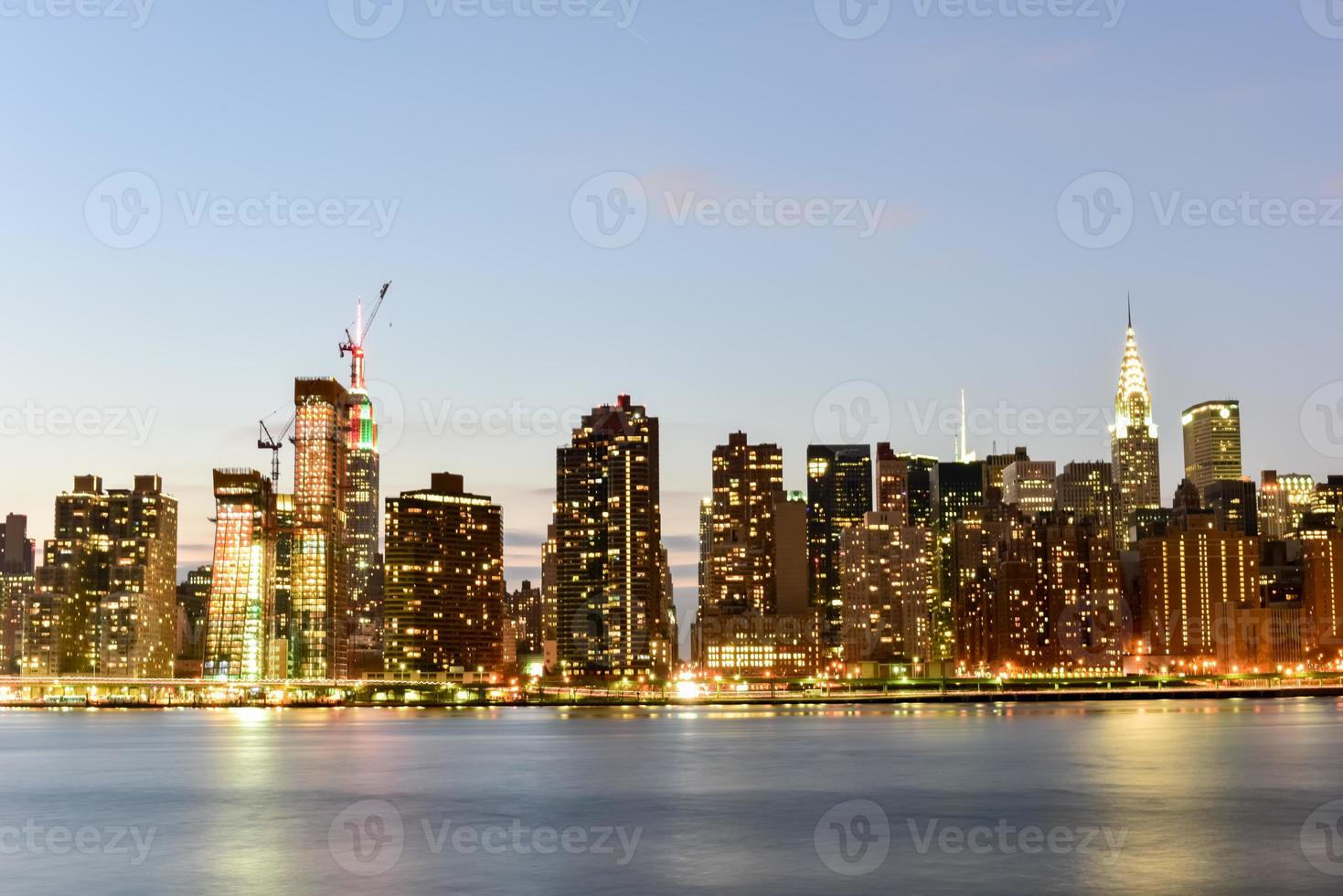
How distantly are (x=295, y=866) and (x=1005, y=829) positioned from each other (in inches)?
1273

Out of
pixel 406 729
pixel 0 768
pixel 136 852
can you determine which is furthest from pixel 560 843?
pixel 406 729

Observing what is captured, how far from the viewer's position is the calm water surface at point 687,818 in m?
58.8

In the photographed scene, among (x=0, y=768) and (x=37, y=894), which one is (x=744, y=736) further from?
(x=37, y=894)

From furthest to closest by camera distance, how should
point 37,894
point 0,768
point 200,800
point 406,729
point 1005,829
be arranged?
point 406,729 → point 0,768 → point 200,800 → point 1005,829 → point 37,894

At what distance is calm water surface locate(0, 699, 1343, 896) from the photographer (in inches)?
2313

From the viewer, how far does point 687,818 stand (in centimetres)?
8069

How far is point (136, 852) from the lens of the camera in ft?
224

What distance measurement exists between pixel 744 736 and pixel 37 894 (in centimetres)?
11041

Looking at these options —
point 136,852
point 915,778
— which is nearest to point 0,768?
point 136,852

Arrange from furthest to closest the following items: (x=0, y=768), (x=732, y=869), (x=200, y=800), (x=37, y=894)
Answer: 1. (x=0, y=768)
2. (x=200, y=800)
3. (x=732, y=869)
4. (x=37, y=894)

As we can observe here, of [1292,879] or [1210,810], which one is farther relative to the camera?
[1210,810]

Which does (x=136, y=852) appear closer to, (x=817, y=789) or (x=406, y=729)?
(x=817, y=789)

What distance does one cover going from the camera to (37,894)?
181 ft

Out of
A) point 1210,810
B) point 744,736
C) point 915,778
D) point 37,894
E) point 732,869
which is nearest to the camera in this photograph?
point 37,894
